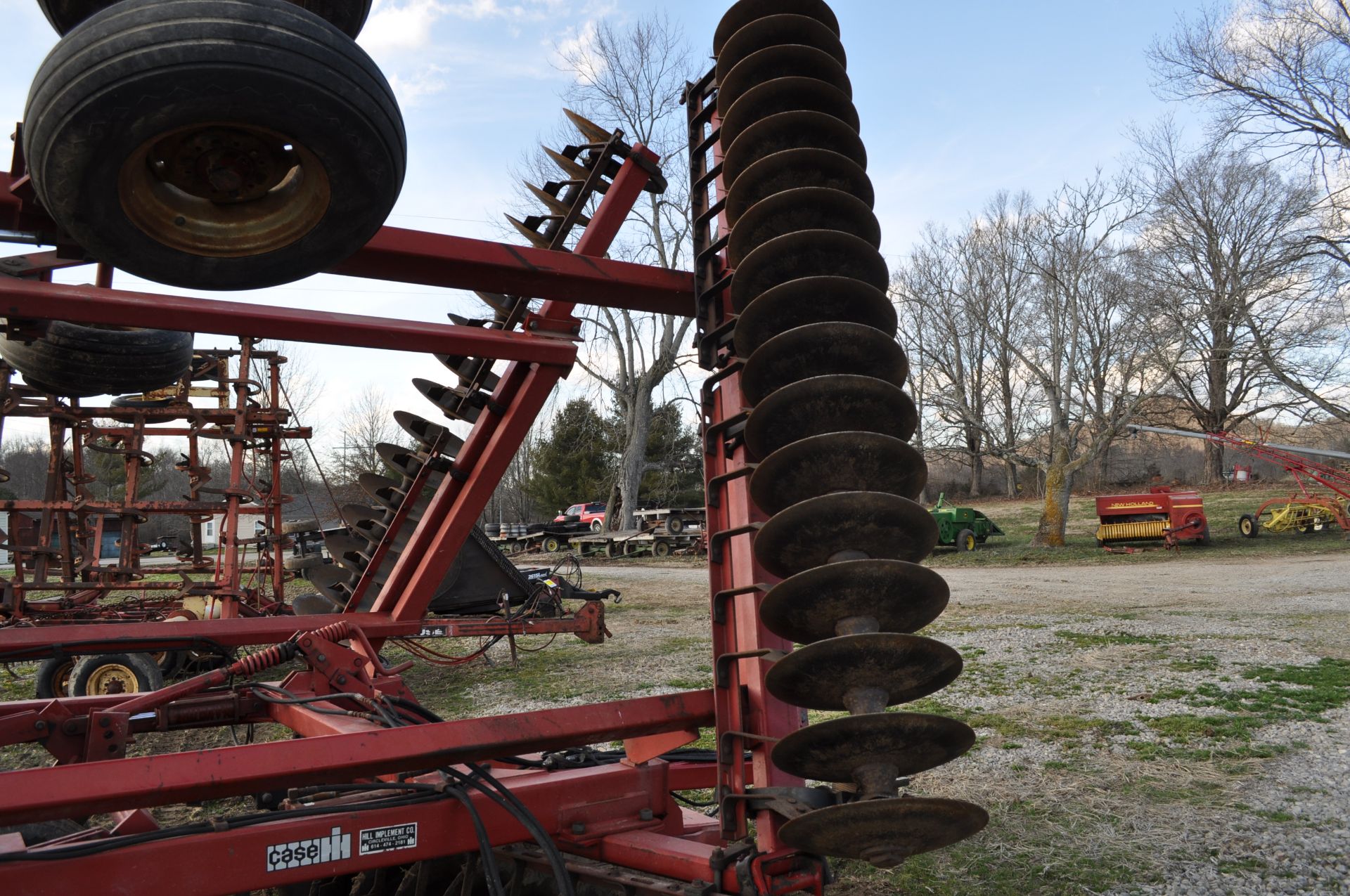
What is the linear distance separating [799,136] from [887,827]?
6.59 ft

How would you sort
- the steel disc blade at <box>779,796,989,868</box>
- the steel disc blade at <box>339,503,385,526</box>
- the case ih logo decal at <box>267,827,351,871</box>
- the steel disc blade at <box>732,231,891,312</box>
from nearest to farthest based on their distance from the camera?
the steel disc blade at <box>779,796,989,868</box>, the case ih logo decal at <box>267,827,351,871</box>, the steel disc blade at <box>732,231,891,312</box>, the steel disc blade at <box>339,503,385,526</box>

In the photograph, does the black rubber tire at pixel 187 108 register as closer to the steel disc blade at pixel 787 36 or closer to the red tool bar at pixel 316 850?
the steel disc blade at pixel 787 36

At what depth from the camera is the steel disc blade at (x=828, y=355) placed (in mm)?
2377

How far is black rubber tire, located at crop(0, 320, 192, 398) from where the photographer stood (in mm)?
5121

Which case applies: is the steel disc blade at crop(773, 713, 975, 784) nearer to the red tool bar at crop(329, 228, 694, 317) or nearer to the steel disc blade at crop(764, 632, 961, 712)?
the steel disc blade at crop(764, 632, 961, 712)

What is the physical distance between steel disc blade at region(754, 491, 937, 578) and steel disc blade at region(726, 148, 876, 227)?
101 centimetres

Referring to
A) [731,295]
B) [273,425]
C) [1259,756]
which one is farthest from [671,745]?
[273,425]

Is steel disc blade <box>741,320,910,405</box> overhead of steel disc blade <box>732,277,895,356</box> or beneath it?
beneath

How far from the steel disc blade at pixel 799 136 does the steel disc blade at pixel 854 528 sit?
1.15 metres

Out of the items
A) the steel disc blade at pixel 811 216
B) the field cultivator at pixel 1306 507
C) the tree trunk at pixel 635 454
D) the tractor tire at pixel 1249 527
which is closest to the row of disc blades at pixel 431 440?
the steel disc blade at pixel 811 216

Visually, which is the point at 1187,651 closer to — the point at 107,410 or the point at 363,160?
the point at 363,160

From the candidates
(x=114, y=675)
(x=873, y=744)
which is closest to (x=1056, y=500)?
(x=114, y=675)

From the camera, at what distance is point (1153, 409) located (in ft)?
105

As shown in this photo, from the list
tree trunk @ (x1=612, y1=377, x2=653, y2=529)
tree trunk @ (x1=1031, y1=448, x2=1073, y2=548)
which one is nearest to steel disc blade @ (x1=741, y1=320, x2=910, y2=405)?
tree trunk @ (x1=1031, y1=448, x2=1073, y2=548)
